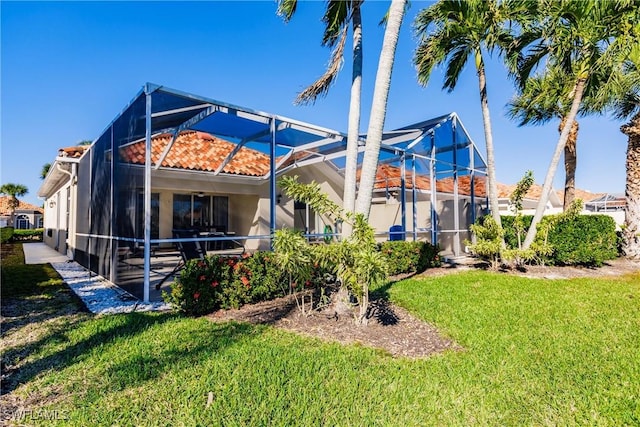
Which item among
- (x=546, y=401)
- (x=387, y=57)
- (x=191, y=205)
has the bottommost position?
(x=546, y=401)

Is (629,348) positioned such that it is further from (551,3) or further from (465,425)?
(551,3)

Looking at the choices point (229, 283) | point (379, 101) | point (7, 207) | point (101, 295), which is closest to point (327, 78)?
point (379, 101)

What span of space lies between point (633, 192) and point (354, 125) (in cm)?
1330

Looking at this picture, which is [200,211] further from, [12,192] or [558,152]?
[12,192]

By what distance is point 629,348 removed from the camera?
4.64 m

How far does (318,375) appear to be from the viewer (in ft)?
12.1

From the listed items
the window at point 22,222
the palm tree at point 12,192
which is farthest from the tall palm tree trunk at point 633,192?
the window at point 22,222

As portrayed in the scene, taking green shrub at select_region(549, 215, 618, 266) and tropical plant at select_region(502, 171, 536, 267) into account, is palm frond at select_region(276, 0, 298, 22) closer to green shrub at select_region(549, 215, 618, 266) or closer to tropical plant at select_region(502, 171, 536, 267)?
tropical plant at select_region(502, 171, 536, 267)

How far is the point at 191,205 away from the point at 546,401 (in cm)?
1559

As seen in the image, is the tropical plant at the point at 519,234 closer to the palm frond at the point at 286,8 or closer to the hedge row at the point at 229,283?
the hedge row at the point at 229,283

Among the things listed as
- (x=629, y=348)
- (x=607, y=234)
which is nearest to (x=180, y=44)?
(x=629, y=348)

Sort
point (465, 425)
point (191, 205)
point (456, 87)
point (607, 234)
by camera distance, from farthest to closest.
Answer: point (191, 205) < point (456, 87) < point (607, 234) < point (465, 425)

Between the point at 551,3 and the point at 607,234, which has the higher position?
the point at 551,3

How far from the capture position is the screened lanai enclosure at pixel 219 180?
7527 millimetres
